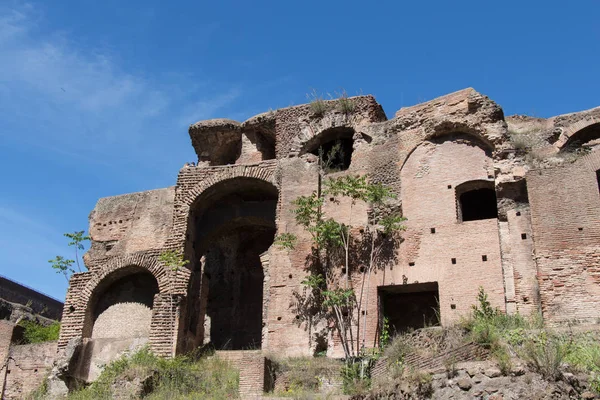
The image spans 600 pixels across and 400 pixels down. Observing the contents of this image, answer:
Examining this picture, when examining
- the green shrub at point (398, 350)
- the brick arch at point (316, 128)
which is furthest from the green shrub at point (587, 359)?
the brick arch at point (316, 128)

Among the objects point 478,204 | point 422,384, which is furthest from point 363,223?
point 422,384

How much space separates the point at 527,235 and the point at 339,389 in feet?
15.6

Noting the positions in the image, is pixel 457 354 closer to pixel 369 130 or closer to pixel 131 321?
pixel 369 130

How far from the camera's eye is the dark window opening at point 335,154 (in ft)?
57.0

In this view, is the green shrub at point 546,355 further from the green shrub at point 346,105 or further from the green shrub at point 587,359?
the green shrub at point 346,105


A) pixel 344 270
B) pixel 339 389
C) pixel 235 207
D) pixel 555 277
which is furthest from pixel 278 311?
pixel 555 277

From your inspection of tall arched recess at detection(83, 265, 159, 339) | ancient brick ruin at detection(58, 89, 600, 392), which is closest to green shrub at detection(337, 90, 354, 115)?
ancient brick ruin at detection(58, 89, 600, 392)

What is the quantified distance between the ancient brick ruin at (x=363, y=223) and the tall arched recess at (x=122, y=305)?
0.03 m

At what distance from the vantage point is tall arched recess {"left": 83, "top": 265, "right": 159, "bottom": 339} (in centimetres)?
1786

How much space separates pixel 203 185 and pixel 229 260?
3.56m

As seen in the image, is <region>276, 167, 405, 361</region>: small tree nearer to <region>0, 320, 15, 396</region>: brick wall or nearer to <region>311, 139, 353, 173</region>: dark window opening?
<region>311, 139, 353, 173</region>: dark window opening

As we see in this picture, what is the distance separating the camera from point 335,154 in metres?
18.2

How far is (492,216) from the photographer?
16469 millimetres

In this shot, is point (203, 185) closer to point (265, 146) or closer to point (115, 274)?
point (265, 146)
